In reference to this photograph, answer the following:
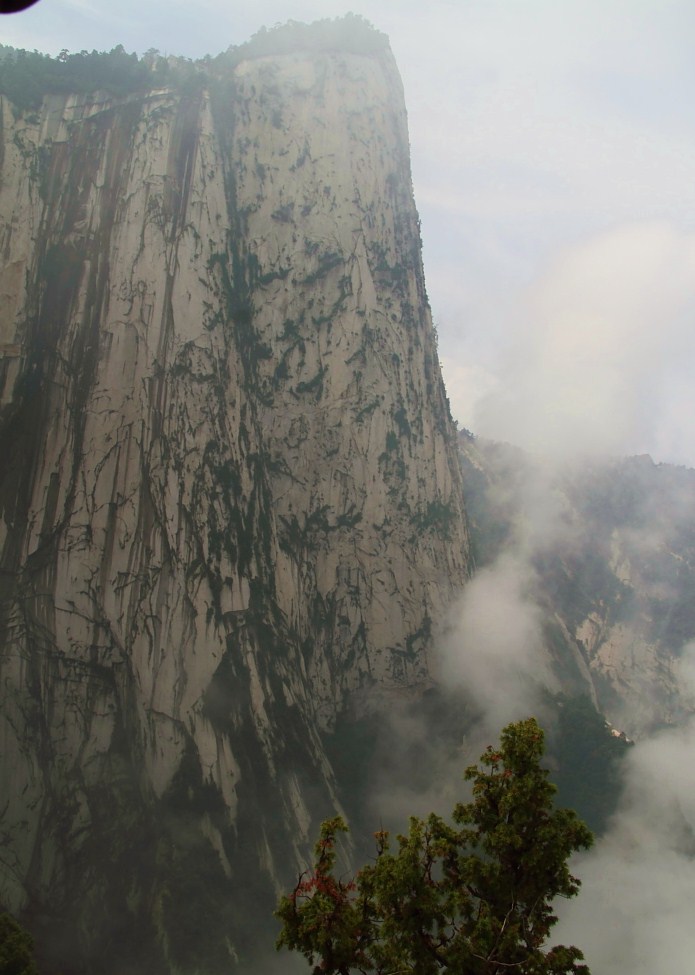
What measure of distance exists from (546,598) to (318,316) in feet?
101

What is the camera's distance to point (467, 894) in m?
12.2

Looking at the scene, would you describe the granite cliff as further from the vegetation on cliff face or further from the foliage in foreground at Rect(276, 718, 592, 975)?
the foliage in foreground at Rect(276, 718, 592, 975)

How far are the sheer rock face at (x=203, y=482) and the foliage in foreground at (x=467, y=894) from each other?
16442mm

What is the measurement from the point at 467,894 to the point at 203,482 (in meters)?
21.7

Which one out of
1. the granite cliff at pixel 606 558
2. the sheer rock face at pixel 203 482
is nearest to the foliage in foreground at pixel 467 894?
the sheer rock face at pixel 203 482

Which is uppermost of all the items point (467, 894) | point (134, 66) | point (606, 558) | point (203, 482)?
point (606, 558)

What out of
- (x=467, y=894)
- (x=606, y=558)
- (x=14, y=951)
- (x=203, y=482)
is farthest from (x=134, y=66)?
(x=606, y=558)

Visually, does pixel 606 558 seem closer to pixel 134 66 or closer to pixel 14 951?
pixel 134 66

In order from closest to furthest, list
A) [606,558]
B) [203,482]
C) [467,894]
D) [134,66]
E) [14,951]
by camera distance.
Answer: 1. [467,894]
2. [14,951]
3. [203,482]
4. [134,66]
5. [606,558]

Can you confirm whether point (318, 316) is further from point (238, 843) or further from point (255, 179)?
point (238, 843)

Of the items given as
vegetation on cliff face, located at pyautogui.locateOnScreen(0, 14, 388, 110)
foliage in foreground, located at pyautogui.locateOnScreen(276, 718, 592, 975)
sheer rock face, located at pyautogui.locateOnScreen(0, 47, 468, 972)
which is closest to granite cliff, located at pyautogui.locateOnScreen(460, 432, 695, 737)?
sheer rock face, located at pyautogui.locateOnScreen(0, 47, 468, 972)

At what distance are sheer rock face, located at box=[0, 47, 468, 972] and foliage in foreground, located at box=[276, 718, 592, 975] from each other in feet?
53.9

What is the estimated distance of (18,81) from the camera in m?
32.6

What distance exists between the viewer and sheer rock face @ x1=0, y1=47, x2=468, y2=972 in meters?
27.2
